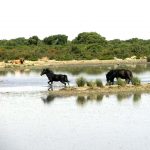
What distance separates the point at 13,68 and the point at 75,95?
106 ft

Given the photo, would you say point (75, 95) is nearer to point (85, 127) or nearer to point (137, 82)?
point (137, 82)

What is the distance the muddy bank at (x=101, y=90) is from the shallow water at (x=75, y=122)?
2.84 ft

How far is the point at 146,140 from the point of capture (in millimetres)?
16234

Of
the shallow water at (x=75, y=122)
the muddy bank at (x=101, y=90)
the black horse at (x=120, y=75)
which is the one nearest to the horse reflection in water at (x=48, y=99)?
the shallow water at (x=75, y=122)

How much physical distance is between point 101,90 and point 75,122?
9.57 meters

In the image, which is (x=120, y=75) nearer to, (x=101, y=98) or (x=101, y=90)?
(x=101, y=90)

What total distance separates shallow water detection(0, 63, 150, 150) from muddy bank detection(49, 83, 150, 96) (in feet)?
2.84

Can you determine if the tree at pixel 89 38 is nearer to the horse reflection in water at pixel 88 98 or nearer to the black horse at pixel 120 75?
the black horse at pixel 120 75

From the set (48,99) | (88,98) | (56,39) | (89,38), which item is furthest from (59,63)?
(88,98)

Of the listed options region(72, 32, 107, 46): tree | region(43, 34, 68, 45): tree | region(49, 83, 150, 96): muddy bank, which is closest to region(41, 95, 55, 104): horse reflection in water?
region(49, 83, 150, 96): muddy bank

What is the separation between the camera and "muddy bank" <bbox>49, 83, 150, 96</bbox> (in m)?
28.7

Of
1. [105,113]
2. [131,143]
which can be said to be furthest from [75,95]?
[131,143]

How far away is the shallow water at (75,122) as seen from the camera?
1620 centimetres

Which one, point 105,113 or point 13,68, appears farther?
point 13,68
